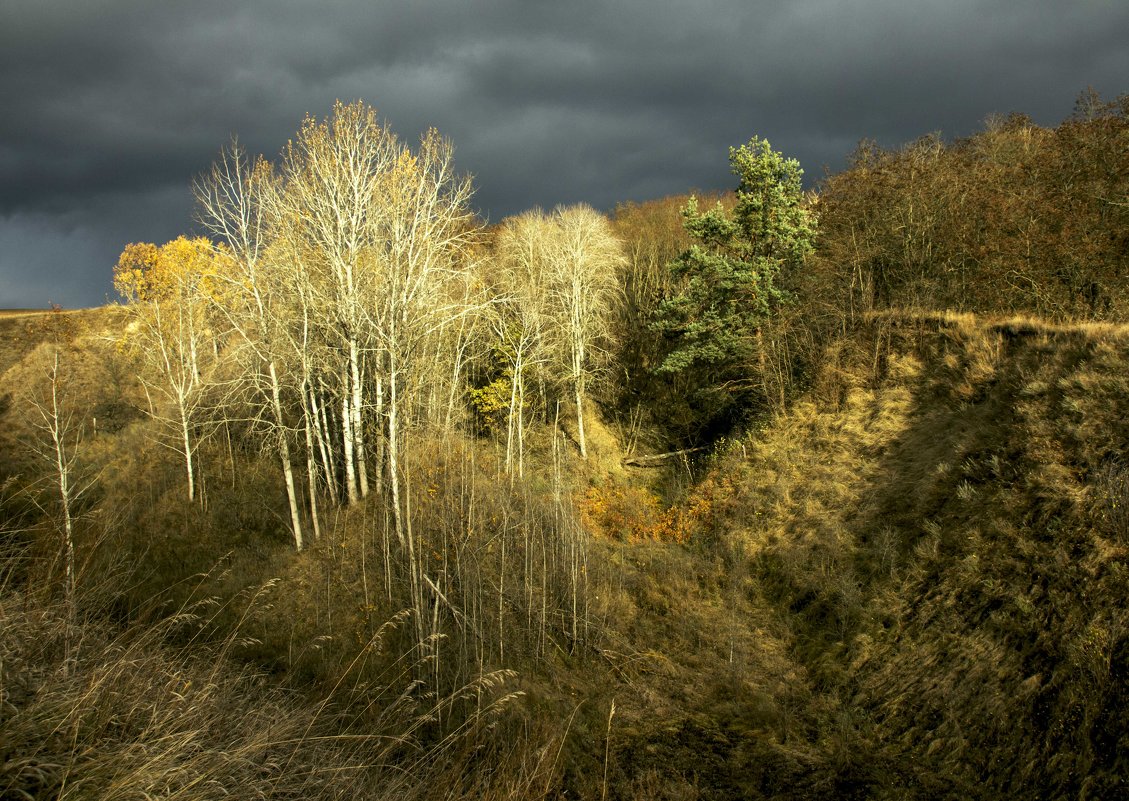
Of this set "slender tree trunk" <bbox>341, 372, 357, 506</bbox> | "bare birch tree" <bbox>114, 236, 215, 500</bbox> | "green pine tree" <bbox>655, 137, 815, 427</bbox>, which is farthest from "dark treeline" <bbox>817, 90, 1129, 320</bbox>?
"bare birch tree" <bbox>114, 236, 215, 500</bbox>

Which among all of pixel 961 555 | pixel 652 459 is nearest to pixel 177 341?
pixel 652 459

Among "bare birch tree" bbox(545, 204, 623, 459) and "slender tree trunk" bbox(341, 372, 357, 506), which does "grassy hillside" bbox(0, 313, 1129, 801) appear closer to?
"slender tree trunk" bbox(341, 372, 357, 506)

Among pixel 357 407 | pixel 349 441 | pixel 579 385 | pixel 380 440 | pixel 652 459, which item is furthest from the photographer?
pixel 579 385

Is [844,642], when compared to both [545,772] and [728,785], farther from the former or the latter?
[545,772]

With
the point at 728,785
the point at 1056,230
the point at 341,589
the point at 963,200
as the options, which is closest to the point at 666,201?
the point at 963,200

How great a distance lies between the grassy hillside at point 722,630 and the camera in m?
6.06

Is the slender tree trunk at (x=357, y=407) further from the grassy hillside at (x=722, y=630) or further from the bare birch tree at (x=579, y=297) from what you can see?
the bare birch tree at (x=579, y=297)

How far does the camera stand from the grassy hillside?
606 cm

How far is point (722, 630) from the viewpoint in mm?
15094

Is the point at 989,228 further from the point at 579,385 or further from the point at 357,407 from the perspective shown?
the point at 357,407

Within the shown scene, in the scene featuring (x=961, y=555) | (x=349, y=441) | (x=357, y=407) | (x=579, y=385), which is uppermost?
(x=579, y=385)

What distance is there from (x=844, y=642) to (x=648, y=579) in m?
5.31

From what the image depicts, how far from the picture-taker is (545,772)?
8.71 metres

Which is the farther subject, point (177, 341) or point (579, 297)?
point (579, 297)
